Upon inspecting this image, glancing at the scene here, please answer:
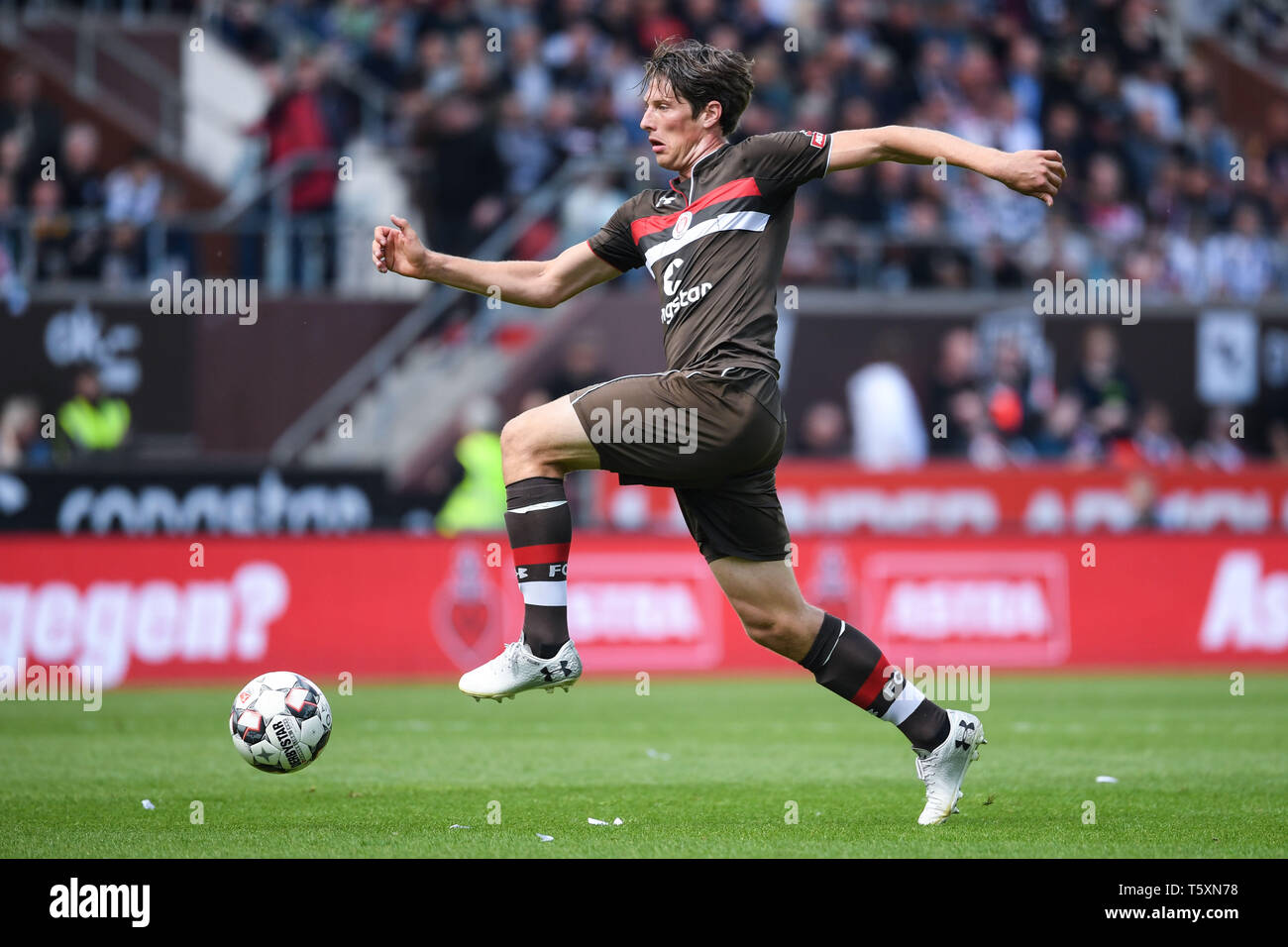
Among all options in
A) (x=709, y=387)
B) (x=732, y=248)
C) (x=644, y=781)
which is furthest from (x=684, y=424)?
(x=644, y=781)

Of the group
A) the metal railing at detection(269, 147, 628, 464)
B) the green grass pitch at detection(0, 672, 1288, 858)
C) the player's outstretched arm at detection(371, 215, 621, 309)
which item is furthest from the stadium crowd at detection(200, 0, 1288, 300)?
the player's outstretched arm at detection(371, 215, 621, 309)

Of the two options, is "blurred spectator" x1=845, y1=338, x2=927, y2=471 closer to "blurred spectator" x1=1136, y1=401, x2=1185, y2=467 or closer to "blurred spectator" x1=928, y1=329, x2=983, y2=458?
"blurred spectator" x1=928, y1=329, x2=983, y2=458

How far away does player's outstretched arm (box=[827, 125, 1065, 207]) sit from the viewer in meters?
5.62

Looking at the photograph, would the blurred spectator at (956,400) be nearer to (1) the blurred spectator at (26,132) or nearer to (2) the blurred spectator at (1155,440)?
(2) the blurred spectator at (1155,440)

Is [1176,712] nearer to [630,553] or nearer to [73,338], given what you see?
[630,553]

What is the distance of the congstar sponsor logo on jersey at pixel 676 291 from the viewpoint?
19.5ft

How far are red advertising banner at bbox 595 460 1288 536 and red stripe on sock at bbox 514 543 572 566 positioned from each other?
370 inches

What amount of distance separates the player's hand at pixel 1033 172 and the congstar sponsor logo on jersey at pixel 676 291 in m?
1.14

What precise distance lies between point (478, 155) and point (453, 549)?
5.31 meters

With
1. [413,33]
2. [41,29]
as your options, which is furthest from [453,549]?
[41,29]

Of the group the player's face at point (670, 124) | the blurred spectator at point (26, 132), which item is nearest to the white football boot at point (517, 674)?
the player's face at point (670, 124)

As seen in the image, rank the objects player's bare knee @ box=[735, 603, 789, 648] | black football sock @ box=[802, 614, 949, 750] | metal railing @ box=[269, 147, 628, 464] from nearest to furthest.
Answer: player's bare knee @ box=[735, 603, 789, 648] < black football sock @ box=[802, 614, 949, 750] < metal railing @ box=[269, 147, 628, 464]

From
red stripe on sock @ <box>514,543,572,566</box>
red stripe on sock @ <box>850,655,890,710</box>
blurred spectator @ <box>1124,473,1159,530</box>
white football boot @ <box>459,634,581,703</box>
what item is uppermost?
blurred spectator @ <box>1124,473,1159,530</box>

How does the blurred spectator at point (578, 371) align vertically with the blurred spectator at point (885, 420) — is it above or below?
above
